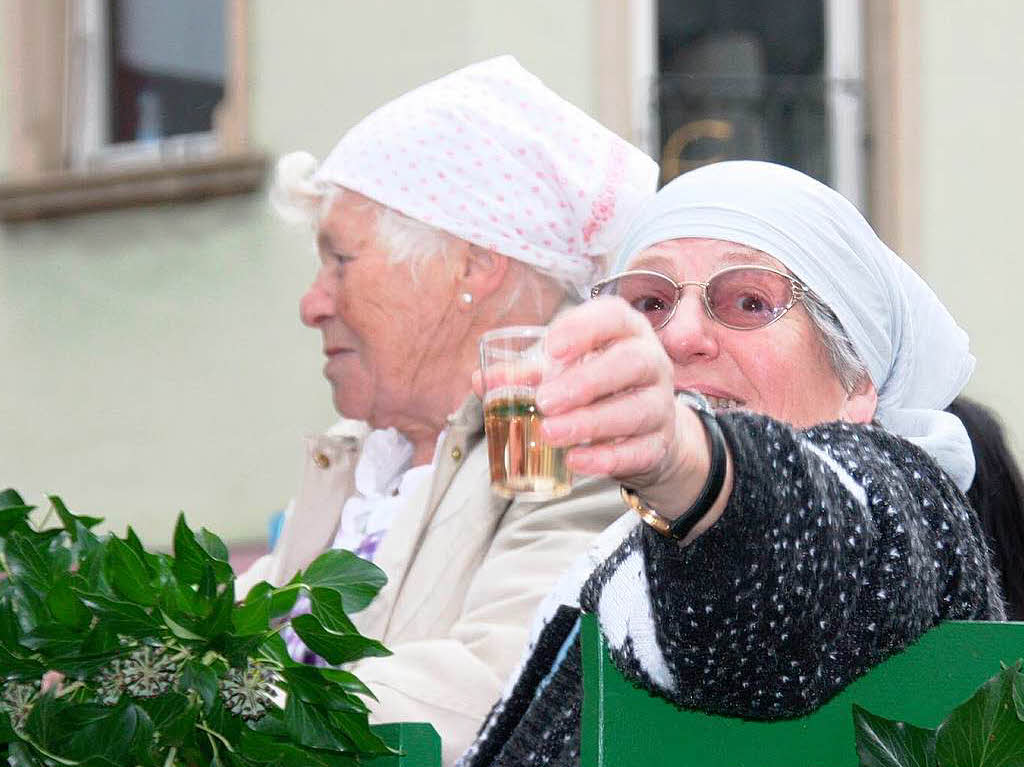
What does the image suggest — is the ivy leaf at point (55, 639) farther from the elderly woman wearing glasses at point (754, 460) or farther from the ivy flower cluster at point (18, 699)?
the elderly woman wearing glasses at point (754, 460)

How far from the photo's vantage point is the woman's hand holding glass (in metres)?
1.70

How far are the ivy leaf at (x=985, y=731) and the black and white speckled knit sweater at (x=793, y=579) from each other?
0.18 m

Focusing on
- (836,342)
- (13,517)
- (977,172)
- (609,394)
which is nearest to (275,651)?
(13,517)

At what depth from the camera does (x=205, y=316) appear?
870 cm

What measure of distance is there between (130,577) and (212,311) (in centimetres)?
659

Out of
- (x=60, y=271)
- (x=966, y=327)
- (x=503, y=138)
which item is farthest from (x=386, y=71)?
(x=503, y=138)

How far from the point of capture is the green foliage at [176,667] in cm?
211

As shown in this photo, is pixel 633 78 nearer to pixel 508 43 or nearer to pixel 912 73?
pixel 508 43

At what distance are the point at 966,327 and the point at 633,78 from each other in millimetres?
1646

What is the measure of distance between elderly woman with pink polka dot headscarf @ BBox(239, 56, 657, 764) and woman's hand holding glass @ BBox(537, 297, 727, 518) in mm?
1770

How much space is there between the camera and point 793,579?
6.47 feet

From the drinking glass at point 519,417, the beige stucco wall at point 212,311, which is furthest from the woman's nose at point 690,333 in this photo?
the beige stucco wall at point 212,311

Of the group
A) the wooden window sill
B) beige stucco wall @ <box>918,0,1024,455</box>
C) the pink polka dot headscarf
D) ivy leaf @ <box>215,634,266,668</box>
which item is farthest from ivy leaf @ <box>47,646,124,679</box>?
the wooden window sill

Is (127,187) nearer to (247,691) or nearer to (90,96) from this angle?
(90,96)
